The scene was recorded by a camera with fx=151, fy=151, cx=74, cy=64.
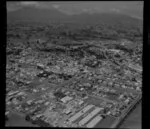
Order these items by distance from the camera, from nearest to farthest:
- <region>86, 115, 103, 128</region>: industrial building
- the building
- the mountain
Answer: <region>86, 115, 103, 128</region>: industrial building
the building
the mountain

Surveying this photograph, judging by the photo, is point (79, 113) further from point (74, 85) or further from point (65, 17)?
point (65, 17)

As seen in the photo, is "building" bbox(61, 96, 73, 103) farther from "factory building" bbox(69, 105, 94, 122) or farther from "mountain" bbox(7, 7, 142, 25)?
"mountain" bbox(7, 7, 142, 25)

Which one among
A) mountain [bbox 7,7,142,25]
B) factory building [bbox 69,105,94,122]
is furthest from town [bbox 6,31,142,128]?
mountain [bbox 7,7,142,25]

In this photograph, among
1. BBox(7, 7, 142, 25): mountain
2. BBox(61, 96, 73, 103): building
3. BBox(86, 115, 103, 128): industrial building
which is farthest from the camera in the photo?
BBox(7, 7, 142, 25): mountain

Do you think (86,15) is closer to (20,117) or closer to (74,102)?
(74,102)

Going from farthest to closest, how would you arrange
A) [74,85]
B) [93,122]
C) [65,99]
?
[74,85]
[65,99]
[93,122]

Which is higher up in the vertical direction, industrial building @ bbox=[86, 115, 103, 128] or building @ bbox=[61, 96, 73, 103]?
building @ bbox=[61, 96, 73, 103]

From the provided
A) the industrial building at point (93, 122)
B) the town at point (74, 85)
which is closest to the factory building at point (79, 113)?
the town at point (74, 85)

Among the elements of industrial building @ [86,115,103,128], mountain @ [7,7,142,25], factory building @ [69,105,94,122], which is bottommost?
industrial building @ [86,115,103,128]

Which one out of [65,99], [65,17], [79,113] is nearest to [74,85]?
[65,99]
